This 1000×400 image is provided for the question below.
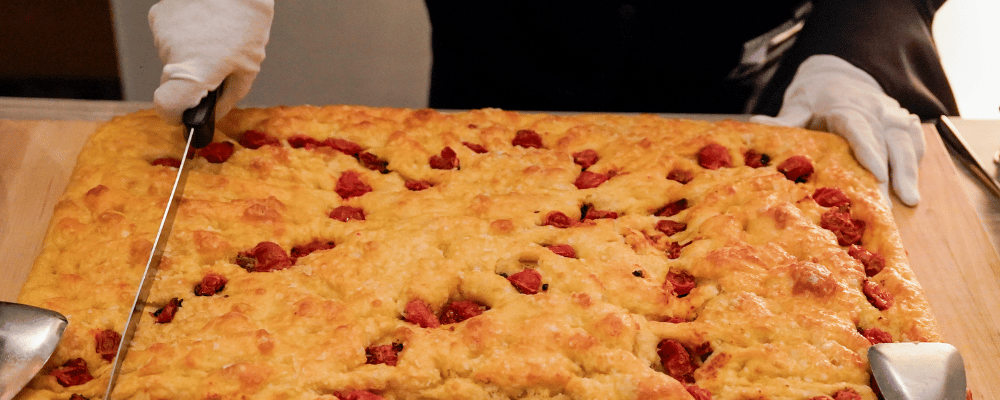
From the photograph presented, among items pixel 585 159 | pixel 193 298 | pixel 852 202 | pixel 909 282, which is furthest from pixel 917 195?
pixel 193 298

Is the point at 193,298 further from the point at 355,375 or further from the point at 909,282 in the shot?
the point at 909,282

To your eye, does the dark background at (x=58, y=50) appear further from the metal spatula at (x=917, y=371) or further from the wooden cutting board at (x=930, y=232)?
the metal spatula at (x=917, y=371)

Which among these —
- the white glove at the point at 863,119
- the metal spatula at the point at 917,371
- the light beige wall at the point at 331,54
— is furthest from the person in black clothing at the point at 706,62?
the light beige wall at the point at 331,54

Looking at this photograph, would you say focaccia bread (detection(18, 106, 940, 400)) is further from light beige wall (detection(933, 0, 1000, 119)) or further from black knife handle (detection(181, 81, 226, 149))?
light beige wall (detection(933, 0, 1000, 119))

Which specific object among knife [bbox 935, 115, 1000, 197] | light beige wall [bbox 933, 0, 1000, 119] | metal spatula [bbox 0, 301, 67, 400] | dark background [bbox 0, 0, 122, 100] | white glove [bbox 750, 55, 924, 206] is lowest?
dark background [bbox 0, 0, 122, 100]

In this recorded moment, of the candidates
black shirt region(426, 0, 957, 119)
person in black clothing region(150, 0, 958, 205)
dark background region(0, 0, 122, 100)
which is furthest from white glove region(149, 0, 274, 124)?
dark background region(0, 0, 122, 100)

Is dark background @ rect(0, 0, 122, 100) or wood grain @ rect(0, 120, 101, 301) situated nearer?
wood grain @ rect(0, 120, 101, 301)
